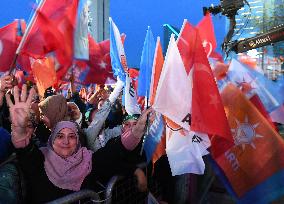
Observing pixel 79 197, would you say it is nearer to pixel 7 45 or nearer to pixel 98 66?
pixel 7 45

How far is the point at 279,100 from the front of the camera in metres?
4.46

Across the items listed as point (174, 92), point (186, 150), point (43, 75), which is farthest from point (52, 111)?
point (43, 75)

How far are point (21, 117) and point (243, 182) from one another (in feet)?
7.18

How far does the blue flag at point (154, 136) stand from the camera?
11.7ft

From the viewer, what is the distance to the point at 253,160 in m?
3.79

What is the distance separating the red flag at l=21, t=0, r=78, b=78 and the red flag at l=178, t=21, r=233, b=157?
1.09m

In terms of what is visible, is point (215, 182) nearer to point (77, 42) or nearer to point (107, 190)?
point (107, 190)

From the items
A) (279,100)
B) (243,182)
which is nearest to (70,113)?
(243,182)

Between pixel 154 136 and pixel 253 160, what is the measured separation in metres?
0.99

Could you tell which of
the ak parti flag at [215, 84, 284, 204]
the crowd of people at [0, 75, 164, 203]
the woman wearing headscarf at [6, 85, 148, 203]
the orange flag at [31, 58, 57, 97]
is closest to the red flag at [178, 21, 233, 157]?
the ak parti flag at [215, 84, 284, 204]

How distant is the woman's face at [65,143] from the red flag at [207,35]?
11.7 feet

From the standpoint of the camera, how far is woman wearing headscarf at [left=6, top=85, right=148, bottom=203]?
8.89ft

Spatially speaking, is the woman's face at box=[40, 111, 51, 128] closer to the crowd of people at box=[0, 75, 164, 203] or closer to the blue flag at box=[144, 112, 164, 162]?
the crowd of people at box=[0, 75, 164, 203]

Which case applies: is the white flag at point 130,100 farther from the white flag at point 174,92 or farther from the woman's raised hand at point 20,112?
the woman's raised hand at point 20,112
